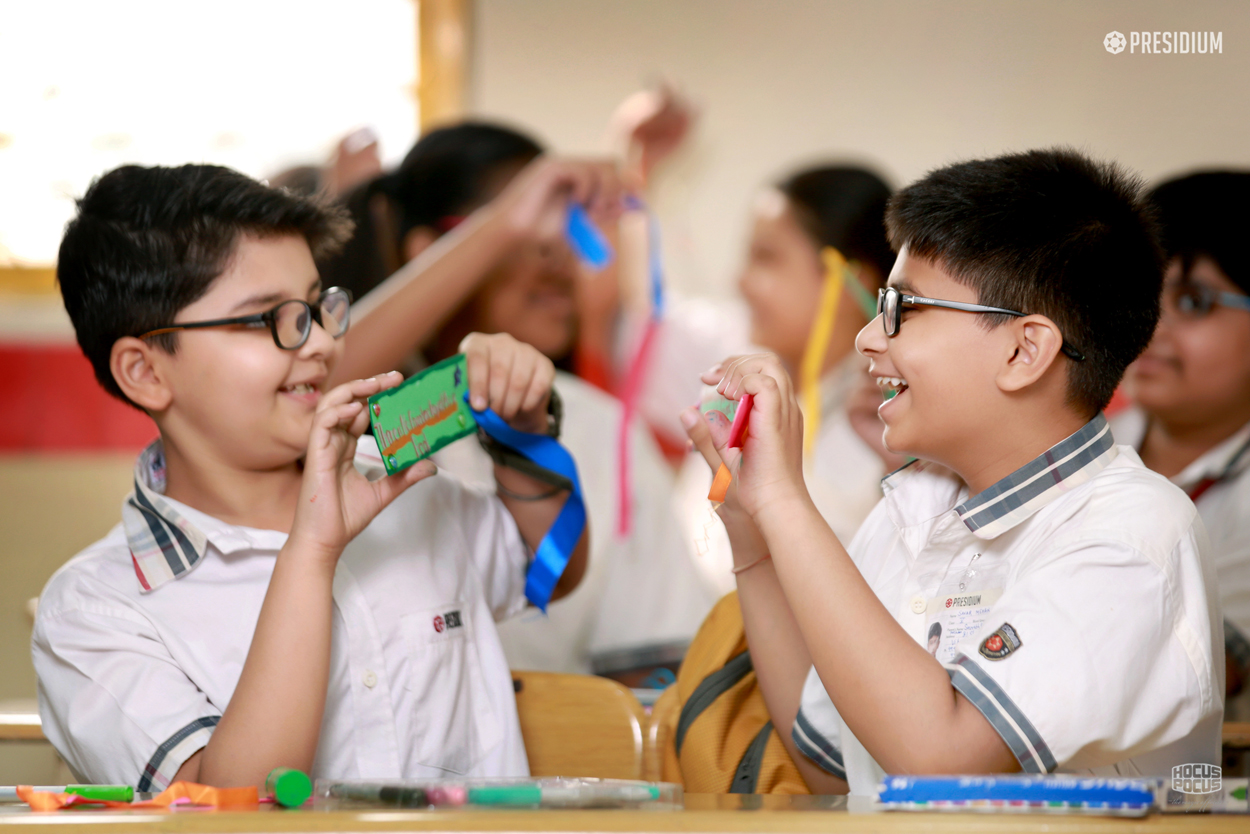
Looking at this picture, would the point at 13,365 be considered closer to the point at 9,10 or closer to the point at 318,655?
the point at 9,10

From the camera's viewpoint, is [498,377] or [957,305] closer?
[957,305]

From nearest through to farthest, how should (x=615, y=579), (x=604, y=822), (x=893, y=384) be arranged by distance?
1. (x=604, y=822)
2. (x=893, y=384)
3. (x=615, y=579)

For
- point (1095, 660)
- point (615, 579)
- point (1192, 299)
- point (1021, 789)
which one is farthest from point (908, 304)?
point (615, 579)

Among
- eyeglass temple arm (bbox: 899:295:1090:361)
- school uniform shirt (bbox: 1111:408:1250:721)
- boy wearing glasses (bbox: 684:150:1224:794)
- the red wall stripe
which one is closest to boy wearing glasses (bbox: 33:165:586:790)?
boy wearing glasses (bbox: 684:150:1224:794)

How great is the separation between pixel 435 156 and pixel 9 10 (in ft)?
5.67

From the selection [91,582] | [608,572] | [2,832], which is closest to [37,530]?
[608,572]

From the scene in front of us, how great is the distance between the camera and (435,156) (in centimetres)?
238

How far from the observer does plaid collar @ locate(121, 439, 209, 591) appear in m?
1.19

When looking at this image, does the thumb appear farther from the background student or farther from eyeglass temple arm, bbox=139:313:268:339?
the background student

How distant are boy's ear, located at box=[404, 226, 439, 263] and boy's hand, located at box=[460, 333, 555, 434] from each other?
1.14m

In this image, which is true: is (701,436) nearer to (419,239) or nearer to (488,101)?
(419,239)

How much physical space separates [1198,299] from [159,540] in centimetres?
185

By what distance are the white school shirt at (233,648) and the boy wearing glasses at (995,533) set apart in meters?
0.37

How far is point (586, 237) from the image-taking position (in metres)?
1.99
